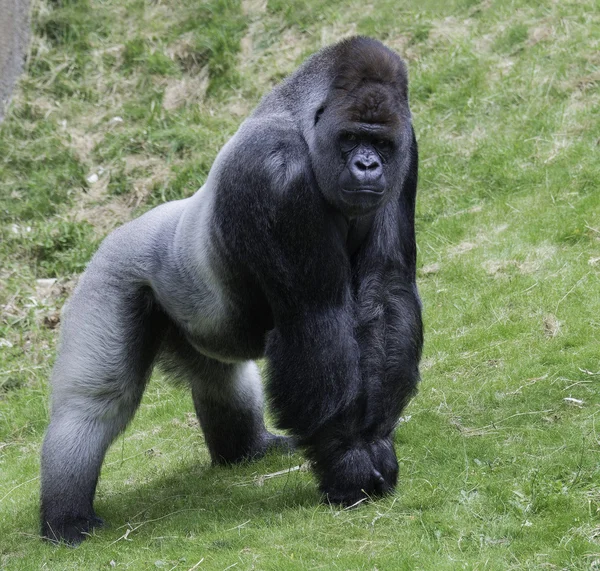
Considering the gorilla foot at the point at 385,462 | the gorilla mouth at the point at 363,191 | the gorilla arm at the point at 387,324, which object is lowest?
the gorilla foot at the point at 385,462

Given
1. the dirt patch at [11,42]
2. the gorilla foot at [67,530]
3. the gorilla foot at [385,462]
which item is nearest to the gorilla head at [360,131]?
the gorilla foot at [385,462]

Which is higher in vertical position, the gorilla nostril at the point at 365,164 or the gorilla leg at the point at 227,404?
the gorilla nostril at the point at 365,164

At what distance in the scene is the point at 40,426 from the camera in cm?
675

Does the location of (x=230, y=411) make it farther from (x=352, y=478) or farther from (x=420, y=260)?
(x=420, y=260)

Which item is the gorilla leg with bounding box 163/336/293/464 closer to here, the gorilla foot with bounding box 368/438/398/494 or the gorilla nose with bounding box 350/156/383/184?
the gorilla foot with bounding box 368/438/398/494

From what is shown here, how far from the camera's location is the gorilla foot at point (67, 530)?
447 cm

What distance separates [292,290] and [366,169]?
564 millimetres

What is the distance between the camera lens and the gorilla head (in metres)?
3.98

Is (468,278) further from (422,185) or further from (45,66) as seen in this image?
(45,66)

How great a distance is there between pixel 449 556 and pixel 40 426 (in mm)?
3978

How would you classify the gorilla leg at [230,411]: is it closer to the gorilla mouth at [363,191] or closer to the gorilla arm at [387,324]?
the gorilla arm at [387,324]

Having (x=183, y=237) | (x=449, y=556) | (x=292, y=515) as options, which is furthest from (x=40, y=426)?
(x=449, y=556)

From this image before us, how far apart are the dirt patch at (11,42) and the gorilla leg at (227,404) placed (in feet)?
17.3

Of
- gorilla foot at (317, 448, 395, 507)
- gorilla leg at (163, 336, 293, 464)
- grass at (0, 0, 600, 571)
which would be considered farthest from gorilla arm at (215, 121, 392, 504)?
gorilla leg at (163, 336, 293, 464)
